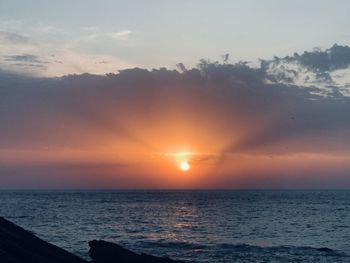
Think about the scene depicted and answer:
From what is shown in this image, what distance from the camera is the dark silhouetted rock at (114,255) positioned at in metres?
29.0

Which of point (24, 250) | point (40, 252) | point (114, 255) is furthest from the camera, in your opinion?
point (114, 255)

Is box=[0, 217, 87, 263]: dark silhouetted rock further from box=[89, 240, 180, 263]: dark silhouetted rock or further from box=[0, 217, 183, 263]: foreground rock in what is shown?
box=[89, 240, 180, 263]: dark silhouetted rock

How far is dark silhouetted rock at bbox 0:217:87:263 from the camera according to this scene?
23078 mm

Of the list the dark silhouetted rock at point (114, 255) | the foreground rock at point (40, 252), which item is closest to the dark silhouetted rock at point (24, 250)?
the foreground rock at point (40, 252)

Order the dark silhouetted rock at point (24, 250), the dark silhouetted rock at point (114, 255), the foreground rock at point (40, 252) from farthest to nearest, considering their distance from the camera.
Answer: the dark silhouetted rock at point (114, 255), the foreground rock at point (40, 252), the dark silhouetted rock at point (24, 250)

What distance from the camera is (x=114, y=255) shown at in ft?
96.3

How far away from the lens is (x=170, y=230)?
77.9m

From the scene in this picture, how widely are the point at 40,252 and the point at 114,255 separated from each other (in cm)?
528

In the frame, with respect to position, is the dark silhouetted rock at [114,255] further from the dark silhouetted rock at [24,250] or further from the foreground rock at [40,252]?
the dark silhouetted rock at [24,250]

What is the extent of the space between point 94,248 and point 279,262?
21.1 m

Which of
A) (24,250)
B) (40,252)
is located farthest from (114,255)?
(24,250)

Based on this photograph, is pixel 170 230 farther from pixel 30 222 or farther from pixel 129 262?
pixel 129 262

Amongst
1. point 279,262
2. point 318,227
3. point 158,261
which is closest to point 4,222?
point 158,261

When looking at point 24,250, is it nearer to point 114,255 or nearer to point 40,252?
point 40,252
